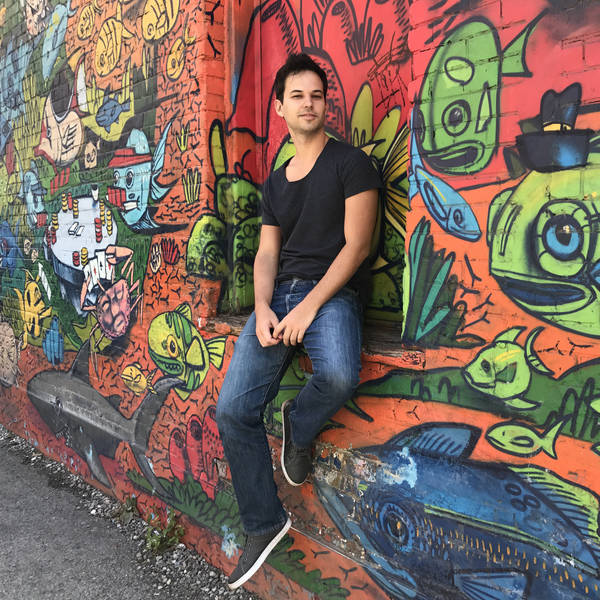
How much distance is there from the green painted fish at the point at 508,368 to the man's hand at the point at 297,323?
653 mm

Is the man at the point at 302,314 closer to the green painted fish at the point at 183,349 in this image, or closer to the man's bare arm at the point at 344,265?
the man's bare arm at the point at 344,265

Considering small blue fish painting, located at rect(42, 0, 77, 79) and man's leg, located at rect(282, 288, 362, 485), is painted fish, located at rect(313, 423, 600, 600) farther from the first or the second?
small blue fish painting, located at rect(42, 0, 77, 79)

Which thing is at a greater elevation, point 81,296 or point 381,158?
point 381,158

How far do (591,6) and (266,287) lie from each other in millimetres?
1584

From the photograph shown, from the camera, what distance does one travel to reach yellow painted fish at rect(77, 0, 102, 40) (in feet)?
12.0

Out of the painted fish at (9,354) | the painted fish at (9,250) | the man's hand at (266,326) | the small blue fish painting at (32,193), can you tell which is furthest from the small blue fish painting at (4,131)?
the man's hand at (266,326)

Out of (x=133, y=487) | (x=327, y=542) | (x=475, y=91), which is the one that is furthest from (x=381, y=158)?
(x=133, y=487)

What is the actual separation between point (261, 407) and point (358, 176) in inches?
42.6

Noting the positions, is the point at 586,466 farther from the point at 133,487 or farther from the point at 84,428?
the point at 84,428

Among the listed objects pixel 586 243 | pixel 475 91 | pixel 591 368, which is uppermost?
pixel 475 91

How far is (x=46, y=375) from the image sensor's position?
463 centimetres

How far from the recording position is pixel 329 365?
195cm

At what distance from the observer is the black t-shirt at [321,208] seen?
2143mm

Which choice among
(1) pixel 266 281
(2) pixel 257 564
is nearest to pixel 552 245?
(1) pixel 266 281
